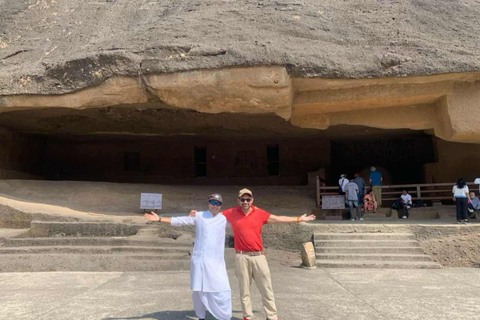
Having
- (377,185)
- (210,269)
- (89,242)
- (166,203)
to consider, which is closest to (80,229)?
(89,242)

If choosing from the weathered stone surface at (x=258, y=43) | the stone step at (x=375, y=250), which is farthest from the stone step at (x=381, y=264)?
the weathered stone surface at (x=258, y=43)

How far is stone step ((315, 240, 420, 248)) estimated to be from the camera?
23.4ft

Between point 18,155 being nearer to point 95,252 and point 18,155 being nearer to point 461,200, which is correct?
point 95,252

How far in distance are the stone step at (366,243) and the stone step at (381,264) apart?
1.76 ft

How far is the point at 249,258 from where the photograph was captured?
353 centimetres

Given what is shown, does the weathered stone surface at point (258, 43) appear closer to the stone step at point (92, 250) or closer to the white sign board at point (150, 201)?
the white sign board at point (150, 201)

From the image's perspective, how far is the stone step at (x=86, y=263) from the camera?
6.50 m

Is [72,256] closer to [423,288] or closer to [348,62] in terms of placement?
[423,288]

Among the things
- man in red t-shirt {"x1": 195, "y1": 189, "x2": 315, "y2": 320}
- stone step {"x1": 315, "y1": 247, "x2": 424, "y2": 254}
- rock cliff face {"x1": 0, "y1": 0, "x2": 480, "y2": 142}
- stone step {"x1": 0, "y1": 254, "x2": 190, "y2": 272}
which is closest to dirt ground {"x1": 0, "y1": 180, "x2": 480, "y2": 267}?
stone step {"x1": 315, "y1": 247, "x2": 424, "y2": 254}

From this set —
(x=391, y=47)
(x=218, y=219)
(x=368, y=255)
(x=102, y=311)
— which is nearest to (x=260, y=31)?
(x=391, y=47)

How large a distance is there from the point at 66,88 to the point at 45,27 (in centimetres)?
277

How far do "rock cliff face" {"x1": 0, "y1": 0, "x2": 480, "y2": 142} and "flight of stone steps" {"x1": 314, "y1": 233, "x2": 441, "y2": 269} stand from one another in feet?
10.2

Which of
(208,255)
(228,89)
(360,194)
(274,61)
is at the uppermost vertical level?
(274,61)

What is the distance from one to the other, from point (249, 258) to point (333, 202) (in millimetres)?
6602
